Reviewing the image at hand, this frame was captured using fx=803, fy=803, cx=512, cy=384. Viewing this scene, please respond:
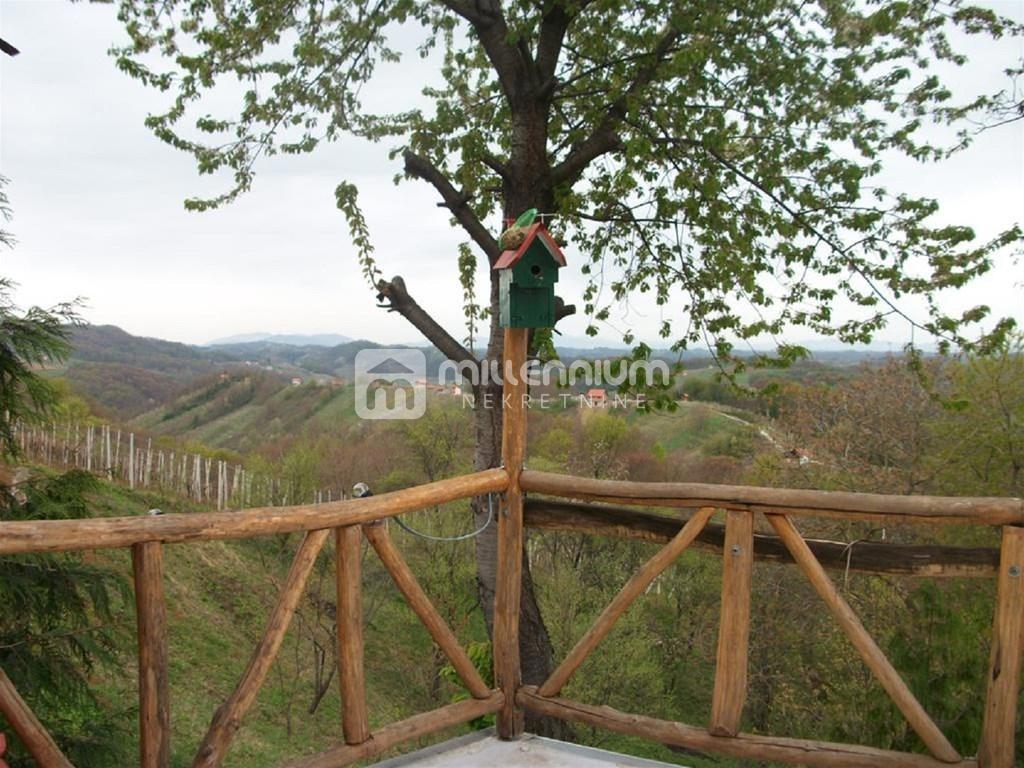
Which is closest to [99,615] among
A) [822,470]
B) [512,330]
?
[512,330]

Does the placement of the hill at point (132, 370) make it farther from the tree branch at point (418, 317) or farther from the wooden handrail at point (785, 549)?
the wooden handrail at point (785, 549)

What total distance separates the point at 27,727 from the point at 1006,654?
277 centimetres

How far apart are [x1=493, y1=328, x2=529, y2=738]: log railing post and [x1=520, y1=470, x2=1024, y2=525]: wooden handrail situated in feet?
1.04

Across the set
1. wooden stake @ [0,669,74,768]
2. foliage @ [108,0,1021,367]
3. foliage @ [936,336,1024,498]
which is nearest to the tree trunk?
foliage @ [108,0,1021,367]

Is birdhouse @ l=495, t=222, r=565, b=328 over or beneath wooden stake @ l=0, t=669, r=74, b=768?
over

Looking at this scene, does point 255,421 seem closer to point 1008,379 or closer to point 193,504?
point 193,504

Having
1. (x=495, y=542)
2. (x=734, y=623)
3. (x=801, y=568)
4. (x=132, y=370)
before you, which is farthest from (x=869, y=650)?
(x=132, y=370)

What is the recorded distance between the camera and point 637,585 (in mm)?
2826

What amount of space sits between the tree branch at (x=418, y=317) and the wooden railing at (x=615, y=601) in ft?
8.35

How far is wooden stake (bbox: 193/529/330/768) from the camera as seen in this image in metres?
2.30

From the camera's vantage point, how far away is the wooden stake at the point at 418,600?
2.69 metres

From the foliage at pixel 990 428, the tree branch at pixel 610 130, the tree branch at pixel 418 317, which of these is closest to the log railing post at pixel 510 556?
the tree branch at pixel 418 317

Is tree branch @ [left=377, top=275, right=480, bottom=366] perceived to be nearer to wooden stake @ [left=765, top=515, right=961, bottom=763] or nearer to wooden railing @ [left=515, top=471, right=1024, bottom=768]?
wooden railing @ [left=515, top=471, right=1024, bottom=768]

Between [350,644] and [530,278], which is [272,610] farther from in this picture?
[530,278]
